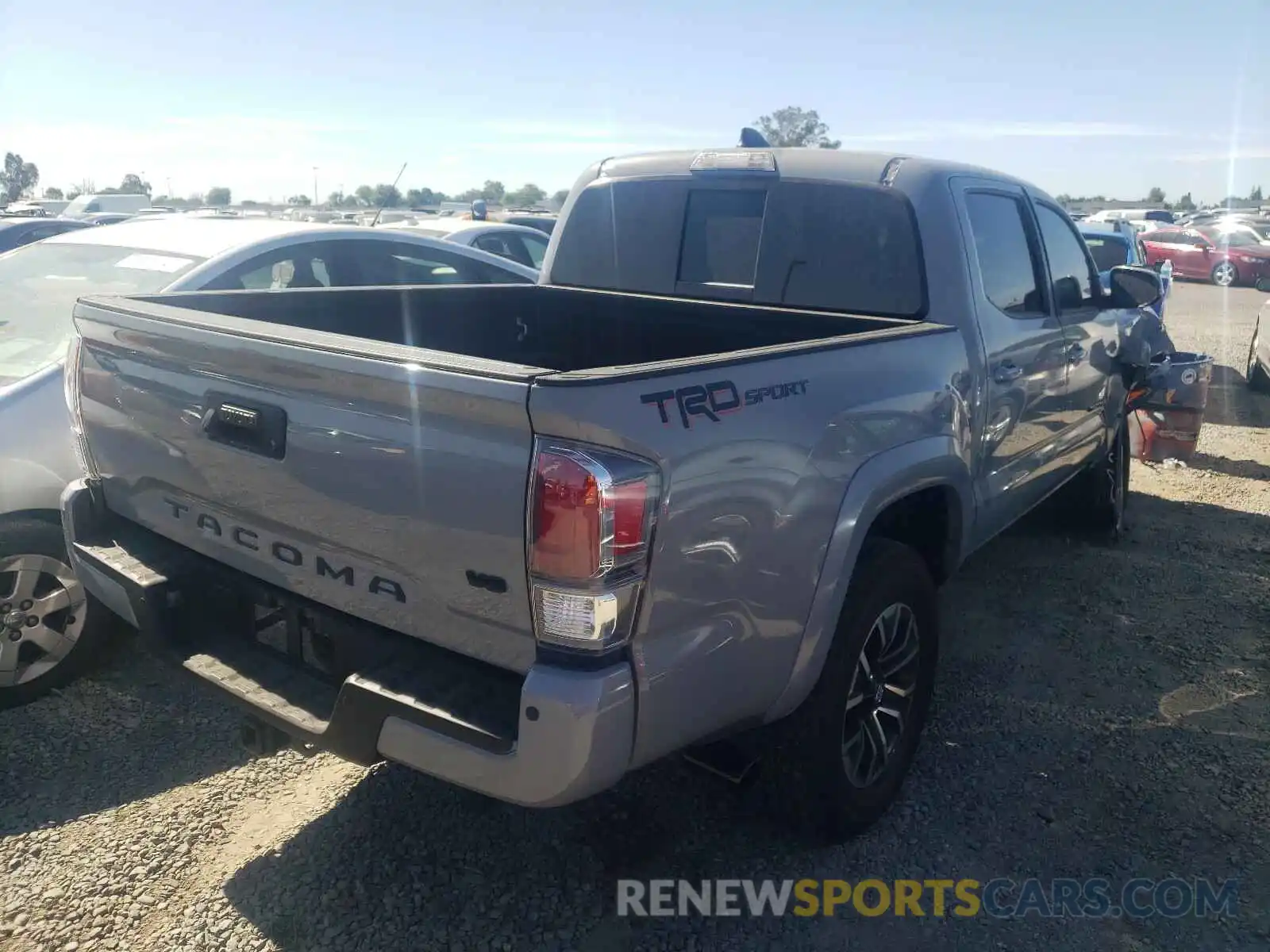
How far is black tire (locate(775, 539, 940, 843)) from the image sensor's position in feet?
8.94

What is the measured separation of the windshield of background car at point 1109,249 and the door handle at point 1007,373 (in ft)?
22.6

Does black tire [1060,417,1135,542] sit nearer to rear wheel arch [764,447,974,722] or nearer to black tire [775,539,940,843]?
rear wheel arch [764,447,974,722]

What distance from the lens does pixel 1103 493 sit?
5.79 m

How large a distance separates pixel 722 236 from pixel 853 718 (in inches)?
79.6

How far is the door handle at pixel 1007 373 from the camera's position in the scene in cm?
371

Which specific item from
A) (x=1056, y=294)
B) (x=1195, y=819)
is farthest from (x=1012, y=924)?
(x=1056, y=294)

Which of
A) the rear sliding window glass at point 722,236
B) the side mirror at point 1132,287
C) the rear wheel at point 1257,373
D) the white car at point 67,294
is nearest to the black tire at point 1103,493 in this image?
the side mirror at point 1132,287

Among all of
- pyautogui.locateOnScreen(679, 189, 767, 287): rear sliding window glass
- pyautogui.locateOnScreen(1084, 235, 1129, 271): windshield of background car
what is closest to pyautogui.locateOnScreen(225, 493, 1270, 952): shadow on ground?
pyautogui.locateOnScreen(679, 189, 767, 287): rear sliding window glass

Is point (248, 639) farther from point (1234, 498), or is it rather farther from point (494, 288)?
point (1234, 498)

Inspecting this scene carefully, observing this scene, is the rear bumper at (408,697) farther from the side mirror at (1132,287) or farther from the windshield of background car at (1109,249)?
the windshield of background car at (1109,249)

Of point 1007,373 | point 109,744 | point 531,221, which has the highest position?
point 531,221

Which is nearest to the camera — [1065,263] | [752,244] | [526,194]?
[752,244]

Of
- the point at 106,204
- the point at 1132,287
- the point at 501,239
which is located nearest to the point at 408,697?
the point at 1132,287

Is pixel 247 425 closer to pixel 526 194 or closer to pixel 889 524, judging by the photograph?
pixel 889 524
